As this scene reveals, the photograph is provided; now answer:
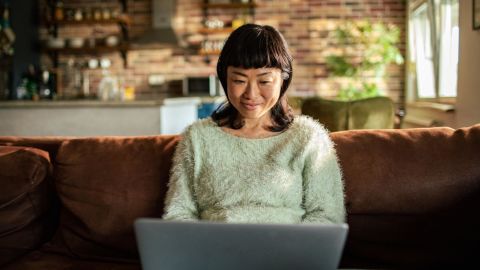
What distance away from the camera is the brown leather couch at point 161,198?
1392 millimetres

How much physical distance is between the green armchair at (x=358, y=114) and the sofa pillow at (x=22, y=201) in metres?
1.65

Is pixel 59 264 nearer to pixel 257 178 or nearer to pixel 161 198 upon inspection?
pixel 161 198

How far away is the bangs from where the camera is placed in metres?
1.30

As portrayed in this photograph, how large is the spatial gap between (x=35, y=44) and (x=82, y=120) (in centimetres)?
294

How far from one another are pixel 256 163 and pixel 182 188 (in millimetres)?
214

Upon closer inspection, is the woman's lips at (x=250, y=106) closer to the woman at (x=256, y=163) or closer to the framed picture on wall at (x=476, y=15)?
the woman at (x=256, y=163)

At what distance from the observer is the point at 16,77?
6.02 m

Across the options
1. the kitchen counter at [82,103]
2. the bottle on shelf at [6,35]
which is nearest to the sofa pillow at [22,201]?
the kitchen counter at [82,103]

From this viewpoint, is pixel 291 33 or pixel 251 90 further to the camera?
pixel 291 33

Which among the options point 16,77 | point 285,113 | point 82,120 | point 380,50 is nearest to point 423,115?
point 380,50

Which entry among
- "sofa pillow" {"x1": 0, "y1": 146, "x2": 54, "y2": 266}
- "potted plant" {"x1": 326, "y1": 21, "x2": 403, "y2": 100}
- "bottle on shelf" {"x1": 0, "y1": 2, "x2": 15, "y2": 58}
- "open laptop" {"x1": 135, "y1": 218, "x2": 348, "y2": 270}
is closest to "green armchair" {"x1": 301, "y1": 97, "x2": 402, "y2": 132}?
"sofa pillow" {"x1": 0, "y1": 146, "x2": 54, "y2": 266}

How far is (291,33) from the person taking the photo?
6.14 meters

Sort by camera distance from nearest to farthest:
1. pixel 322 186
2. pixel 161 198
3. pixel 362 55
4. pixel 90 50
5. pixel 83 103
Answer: pixel 322 186, pixel 161 198, pixel 83 103, pixel 362 55, pixel 90 50

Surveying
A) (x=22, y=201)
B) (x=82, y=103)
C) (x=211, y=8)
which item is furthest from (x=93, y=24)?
(x=22, y=201)
